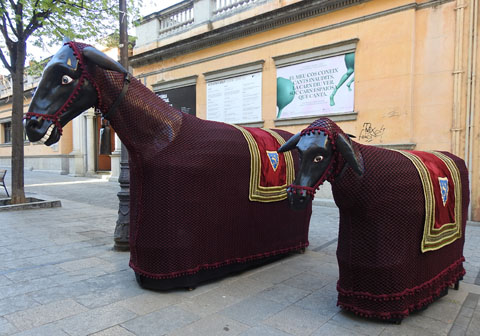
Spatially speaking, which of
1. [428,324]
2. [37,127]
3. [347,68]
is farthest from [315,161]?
[347,68]

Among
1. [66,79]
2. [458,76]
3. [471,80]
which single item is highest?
[458,76]

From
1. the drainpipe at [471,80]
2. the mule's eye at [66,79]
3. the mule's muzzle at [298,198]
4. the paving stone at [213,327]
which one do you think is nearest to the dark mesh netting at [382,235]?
the mule's muzzle at [298,198]

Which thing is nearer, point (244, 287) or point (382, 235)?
point (382, 235)

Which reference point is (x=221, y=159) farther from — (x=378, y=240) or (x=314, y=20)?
(x=314, y=20)

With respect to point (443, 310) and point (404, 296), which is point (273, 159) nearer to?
point (404, 296)

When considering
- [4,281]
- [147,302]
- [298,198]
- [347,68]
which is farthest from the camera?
[347,68]

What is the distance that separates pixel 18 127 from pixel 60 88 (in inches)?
302

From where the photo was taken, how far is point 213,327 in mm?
3041

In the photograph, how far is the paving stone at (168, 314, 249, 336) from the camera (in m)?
2.94

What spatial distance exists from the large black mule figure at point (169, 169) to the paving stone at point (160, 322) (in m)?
0.50

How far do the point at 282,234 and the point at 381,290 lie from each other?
6.57 ft

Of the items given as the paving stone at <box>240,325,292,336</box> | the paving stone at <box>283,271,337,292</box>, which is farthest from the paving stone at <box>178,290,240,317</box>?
the paving stone at <box>283,271,337,292</box>

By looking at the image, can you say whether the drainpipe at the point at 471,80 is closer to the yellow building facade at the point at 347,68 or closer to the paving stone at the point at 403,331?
the yellow building facade at the point at 347,68

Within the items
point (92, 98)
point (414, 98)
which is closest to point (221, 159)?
point (92, 98)
